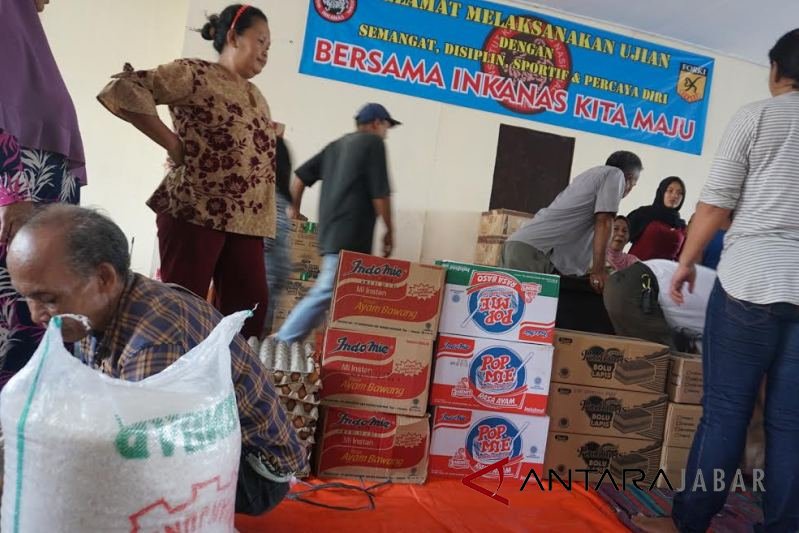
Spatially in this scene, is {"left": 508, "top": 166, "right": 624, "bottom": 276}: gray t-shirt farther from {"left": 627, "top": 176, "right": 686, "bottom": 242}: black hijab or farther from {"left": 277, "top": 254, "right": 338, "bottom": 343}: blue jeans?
{"left": 627, "top": 176, "right": 686, "bottom": 242}: black hijab

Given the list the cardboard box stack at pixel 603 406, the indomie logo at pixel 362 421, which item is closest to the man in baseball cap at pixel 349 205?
the indomie logo at pixel 362 421

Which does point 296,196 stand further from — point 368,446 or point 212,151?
point 368,446

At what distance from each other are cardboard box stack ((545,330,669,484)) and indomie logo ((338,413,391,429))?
0.60m

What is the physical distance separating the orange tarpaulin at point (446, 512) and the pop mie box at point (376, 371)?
0.24 meters

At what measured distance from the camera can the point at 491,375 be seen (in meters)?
1.99

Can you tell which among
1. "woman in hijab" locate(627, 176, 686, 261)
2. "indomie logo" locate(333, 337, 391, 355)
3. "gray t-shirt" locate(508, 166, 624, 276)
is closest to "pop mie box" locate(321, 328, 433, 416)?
"indomie logo" locate(333, 337, 391, 355)

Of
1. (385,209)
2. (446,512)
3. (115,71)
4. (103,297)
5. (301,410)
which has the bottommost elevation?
(446,512)

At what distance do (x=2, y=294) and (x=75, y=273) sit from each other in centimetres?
45

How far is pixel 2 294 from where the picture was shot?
3.79 feet

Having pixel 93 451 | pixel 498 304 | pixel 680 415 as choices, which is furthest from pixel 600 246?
pixel 93 451

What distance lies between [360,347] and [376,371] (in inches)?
3.5

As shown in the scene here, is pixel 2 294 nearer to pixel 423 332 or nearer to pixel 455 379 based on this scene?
pixel 423 332

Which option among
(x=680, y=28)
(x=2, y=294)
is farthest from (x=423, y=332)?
(x=680, y=28)

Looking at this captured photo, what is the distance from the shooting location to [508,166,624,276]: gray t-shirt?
9.63 feet
